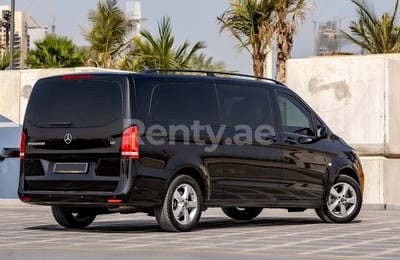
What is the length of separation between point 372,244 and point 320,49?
266 ft

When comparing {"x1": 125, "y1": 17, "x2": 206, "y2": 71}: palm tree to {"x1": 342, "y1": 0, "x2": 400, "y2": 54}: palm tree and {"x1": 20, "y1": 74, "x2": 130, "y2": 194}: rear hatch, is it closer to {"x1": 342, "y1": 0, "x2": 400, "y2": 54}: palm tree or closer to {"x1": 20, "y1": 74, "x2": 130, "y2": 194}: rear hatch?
{"x1": 342, "y1": 0, "x2": 400, "y2": 54}: palm tree

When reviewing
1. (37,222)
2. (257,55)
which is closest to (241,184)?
(37,222)

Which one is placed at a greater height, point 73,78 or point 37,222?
point 73,78

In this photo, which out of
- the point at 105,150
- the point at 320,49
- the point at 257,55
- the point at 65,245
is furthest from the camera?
the point at 320,49

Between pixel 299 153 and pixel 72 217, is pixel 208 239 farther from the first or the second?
pixel 299 153

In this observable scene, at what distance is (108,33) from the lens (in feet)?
168

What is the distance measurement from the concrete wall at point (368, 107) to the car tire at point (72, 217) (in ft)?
28.4

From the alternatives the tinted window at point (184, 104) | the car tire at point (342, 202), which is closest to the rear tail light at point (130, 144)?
the tinted window at point (184, 104)

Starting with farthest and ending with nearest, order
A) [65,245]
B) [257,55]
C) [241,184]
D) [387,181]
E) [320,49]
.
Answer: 1. [320,49]
2. [257,55]
3. [387,181]
4. [241,184]
5. [65,245]

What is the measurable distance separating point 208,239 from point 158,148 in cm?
140

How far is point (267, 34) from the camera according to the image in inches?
1453

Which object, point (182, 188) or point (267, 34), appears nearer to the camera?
point (182, 188)

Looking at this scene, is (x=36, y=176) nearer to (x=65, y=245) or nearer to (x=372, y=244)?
(x=65, y=245)

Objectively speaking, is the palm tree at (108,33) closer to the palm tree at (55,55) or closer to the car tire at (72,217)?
the palm tree at (55,55)
